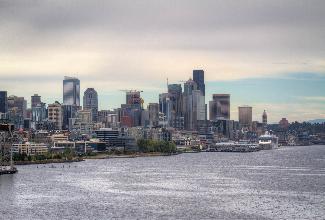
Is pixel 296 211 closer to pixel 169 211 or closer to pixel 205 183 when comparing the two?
pixel 169 211

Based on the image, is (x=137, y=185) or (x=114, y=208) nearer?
(x=114, y=208)

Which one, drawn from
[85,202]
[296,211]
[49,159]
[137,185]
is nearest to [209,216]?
[296,211]

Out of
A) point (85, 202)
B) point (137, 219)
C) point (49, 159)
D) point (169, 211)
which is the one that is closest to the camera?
point (137, 219)

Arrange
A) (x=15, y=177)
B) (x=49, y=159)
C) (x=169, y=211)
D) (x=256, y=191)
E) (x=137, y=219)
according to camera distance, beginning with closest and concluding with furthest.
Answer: (x=137, y=219) < (x=169, y=211) < (x=256, y=191) < (x=15, y=177) < (x=49, y=159)

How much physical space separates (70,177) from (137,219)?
2135 inches

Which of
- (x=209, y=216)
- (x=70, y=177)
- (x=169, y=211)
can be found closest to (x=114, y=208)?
(x=169, y=211)

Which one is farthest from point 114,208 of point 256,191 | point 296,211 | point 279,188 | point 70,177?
point 70,177

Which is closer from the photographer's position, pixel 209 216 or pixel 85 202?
pixel 209 216

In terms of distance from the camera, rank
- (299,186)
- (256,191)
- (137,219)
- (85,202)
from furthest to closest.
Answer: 1. (299,186)
2. (256,191)
3. (85,202)
4. (137,219)

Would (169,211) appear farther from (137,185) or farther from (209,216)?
(137,185)

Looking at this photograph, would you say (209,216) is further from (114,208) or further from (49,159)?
(49,159)

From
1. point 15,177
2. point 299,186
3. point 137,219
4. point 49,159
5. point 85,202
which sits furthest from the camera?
point 49,159

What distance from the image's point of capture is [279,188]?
326 ft

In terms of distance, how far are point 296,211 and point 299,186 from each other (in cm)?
2933
